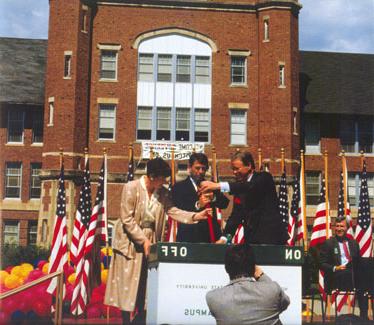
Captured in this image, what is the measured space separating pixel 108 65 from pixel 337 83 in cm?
1105

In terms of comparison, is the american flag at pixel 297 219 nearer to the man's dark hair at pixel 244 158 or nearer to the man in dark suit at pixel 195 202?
the man in dark suit at pixel 195 202

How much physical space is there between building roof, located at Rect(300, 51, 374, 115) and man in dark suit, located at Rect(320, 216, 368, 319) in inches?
851

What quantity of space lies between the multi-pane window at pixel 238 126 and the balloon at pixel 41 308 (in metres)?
20.1

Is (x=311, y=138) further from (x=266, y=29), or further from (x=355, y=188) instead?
(x=266, y=29)

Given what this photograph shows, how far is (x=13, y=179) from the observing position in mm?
32594

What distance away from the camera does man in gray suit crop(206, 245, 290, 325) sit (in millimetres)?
4984

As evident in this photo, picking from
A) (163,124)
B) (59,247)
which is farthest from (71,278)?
(163,124)

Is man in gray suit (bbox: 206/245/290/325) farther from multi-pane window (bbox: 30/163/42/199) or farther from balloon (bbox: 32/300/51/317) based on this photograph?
multi-pane window (bbox: 30/163/42/199)

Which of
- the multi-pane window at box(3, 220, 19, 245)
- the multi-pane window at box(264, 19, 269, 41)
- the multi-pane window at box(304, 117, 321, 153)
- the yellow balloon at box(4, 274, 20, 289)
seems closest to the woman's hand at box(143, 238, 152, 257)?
the yellow balloon at box(4, 274, 20, 289)

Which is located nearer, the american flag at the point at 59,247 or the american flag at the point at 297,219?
the american flag at the point at 59,247

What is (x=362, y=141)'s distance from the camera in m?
33.5

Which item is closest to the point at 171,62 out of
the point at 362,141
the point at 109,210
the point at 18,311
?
the point at 109,210

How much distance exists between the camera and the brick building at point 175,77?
29.8m

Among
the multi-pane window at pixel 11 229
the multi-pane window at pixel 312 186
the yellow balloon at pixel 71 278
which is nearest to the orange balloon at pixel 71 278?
the yellow balloon at pixel 71 278
